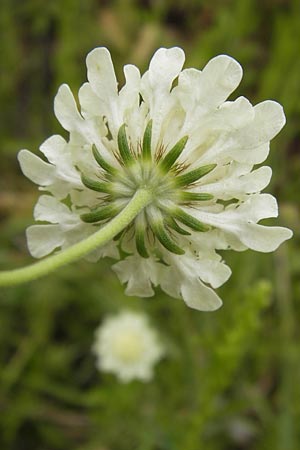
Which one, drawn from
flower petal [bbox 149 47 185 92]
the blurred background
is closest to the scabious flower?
flower petal [bbox 149 47 185 92]

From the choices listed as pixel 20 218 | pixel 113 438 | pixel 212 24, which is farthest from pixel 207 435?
pixel 212 24

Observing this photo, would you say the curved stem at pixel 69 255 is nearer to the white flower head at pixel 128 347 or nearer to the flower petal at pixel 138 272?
the flower petal at pixel 138 272

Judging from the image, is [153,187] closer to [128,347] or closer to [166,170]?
[166,170]

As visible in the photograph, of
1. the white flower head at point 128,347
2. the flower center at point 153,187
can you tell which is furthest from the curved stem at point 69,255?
the white flower head at point 128,347

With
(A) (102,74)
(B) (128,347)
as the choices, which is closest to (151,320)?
(B) (128,347)

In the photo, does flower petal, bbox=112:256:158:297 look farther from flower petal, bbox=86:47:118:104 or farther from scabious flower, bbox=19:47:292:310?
flower petal, bbox=86:47:118:104

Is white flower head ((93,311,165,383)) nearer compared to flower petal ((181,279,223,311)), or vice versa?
flower petal ((181,279,223,311))
